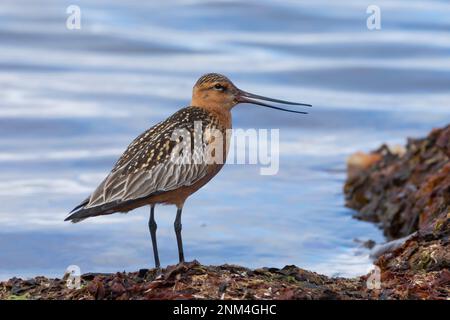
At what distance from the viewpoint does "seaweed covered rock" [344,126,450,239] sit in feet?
36.1

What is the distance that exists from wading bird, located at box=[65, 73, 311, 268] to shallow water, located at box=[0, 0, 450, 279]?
8.38 feet

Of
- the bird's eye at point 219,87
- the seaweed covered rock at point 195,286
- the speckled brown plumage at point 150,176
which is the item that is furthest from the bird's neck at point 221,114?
the seaweed covered rock at point 195,286

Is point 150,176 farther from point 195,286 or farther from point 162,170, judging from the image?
point 195,286

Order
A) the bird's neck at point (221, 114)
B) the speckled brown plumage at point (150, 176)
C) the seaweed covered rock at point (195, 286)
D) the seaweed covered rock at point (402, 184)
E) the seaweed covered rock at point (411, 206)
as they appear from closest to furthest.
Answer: the seaweed covered rock at point (195, 286) → the seaweed covered rock at point (411, 206) → the speckled brown plumage at point (150, 176) → the bird's neck at point (221, 114) → the seaweed covered rock at point (402, 184)

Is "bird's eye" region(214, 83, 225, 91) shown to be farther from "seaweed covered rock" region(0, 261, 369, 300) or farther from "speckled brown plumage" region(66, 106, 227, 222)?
"seaweed covered rock" region(0, 261, 369, 300)

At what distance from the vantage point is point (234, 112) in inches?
627

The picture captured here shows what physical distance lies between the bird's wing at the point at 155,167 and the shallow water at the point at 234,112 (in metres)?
2.65

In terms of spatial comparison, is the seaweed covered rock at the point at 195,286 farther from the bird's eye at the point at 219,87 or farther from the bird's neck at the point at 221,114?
the bird's eye at the point at 219,87

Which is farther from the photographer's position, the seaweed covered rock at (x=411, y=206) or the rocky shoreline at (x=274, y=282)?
the seaweed covered rock at (x=411, y=206)

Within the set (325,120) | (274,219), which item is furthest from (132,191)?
(325,120)

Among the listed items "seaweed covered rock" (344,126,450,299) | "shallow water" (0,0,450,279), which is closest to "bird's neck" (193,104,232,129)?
"seaweed covered rock" (344,126,450,299)

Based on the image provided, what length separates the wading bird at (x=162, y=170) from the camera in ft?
25.9

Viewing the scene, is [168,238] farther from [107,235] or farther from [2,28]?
[2,28]
